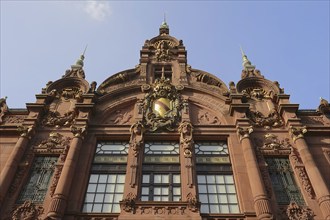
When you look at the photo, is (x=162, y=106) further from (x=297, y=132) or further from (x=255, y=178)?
(x=297, y=132)

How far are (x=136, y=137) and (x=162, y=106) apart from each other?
2.98 metres

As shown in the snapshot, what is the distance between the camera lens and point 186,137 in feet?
64.3

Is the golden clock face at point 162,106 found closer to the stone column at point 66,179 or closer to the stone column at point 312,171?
the stone column at point 66,179

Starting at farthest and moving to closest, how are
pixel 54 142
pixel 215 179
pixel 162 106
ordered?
pixel 162 106 < pixel 54 142 < pixel 215 179

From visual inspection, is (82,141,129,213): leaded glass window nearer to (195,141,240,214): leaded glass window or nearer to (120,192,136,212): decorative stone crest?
(120,192,136,212): decorative stone crest

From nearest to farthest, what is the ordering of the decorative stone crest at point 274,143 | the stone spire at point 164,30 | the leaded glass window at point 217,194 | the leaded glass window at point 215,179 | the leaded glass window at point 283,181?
the leaded glass window at point 217,194 < the leaded glass window at point 215,179 < the leaded glass window at point 283,181 < the decorative stone crest at point 274,143 < the stone spire at point 164,30

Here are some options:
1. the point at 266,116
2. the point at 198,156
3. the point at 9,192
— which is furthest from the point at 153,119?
the point at 9,192

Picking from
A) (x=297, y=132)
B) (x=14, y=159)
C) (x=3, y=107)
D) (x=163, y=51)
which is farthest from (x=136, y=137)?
(x=163, y=51)

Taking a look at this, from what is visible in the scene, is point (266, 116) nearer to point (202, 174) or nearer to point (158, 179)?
point (202, 174)

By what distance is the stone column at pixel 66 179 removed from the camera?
15.3 metres

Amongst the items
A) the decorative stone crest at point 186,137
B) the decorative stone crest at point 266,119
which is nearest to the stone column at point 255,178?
the decorative stone crest at point 266,119

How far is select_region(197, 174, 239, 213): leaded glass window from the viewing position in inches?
648

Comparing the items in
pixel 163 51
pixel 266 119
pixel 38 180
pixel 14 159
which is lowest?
pixel 38 180

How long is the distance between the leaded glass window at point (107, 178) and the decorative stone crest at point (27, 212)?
6.42 ft
